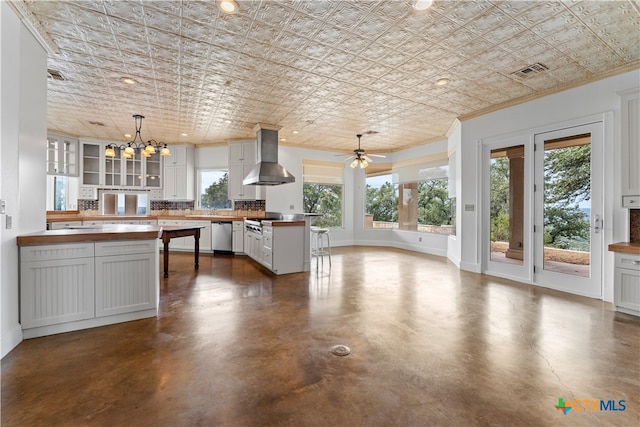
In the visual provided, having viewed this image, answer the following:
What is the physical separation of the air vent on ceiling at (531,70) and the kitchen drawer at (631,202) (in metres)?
1.84

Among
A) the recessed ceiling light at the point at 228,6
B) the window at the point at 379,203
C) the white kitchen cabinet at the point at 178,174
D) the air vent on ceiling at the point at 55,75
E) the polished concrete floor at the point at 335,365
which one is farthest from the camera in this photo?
the window at the point at 379,203

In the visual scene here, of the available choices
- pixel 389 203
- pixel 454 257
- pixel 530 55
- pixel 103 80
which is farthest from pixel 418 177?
pixel 103 80

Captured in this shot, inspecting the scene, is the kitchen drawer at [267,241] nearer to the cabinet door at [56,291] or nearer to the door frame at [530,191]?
the cabinet door at [56,291]

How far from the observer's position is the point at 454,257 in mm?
6125

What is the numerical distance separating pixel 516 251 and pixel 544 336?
94.3 inches

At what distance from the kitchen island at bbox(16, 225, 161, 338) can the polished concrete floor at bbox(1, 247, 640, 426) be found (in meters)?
0.17

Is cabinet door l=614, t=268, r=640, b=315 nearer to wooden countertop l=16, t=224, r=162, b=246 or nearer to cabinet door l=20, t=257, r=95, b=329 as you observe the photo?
wooden countertop l=16, t=224, r=162, b=246

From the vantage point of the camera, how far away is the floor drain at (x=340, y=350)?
231 centimetres

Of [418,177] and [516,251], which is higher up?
[418,177]

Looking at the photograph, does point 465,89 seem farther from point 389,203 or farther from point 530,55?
point 389,203

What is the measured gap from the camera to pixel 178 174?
25.2ft

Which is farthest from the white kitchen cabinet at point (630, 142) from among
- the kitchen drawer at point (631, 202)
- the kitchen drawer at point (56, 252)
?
the kitchen drawer at point (56, 252)

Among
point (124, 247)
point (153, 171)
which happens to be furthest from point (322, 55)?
point (153, 171)

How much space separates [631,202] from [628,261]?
2.40 feet
